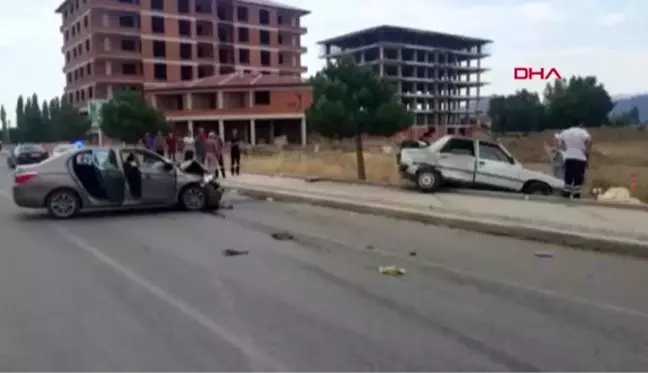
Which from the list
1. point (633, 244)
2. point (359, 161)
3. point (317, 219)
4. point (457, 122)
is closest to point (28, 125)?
point (457, 122)

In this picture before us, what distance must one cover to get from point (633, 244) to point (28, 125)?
3650 inches

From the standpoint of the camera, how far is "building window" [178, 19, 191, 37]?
290ft

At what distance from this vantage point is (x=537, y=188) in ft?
55.0

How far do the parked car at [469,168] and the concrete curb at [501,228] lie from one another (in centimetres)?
232

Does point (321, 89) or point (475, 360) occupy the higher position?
point (321, 89)

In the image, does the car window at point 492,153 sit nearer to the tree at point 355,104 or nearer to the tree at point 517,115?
the tree at point 355,104

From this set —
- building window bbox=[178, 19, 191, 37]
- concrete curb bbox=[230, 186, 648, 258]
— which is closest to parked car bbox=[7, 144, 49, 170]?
concrete curb bbox=[230, 186, 648, 258]

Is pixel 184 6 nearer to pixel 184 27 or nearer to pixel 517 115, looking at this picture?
pixel 184 27

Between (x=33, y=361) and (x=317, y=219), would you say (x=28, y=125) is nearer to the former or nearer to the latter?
(x=317, y=219)

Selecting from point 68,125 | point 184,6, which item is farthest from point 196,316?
point 184,6

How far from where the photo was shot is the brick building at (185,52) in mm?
74625

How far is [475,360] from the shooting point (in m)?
5.21

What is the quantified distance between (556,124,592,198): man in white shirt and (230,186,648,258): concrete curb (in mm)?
3423

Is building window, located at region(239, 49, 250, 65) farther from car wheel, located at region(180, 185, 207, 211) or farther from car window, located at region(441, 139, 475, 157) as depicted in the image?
car wheel, located at region(180, 185, 207, 211)
